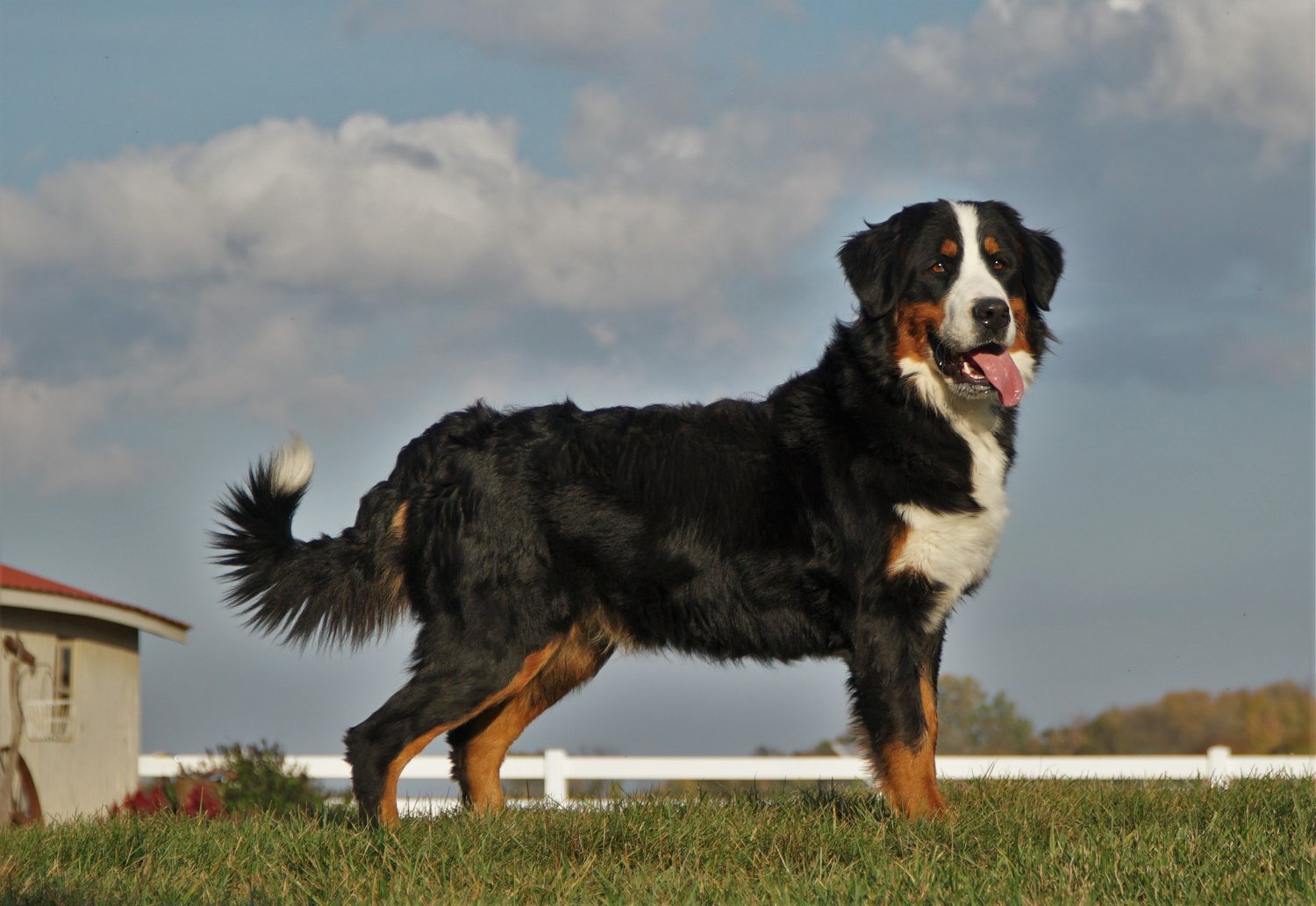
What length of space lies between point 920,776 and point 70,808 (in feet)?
46.3

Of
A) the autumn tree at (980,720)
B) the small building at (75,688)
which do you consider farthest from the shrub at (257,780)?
the autumn tree at (980,720)

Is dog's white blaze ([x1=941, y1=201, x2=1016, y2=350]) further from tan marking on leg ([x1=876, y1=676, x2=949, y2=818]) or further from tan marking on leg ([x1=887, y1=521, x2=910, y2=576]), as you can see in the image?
tan marking on leg ([x1=876, y1=676, x2=949, y2=818])

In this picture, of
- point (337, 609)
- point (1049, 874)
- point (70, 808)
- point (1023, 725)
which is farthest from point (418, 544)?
point (1023, 725)

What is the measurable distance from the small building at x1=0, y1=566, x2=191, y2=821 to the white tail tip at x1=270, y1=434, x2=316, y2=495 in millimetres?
10464

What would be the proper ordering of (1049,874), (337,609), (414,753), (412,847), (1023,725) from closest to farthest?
(1049,874)
(412,847)
(414,753)
(337,609)
(1023,725)

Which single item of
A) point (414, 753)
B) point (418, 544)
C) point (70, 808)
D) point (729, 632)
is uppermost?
point (418, 544)

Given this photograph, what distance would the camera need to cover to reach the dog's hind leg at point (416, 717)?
18.3ft

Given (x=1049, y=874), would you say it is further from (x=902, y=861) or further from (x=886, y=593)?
(x=886, y=593)

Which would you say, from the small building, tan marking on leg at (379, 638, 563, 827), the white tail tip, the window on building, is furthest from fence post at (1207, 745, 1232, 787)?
the window on building

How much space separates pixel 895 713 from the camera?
17.1 feet

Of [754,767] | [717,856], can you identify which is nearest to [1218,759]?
[754,767]

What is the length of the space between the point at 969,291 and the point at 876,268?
0.48 m

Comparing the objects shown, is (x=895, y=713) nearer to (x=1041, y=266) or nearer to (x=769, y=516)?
(x=769, y=516)

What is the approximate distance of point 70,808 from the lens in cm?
1611
